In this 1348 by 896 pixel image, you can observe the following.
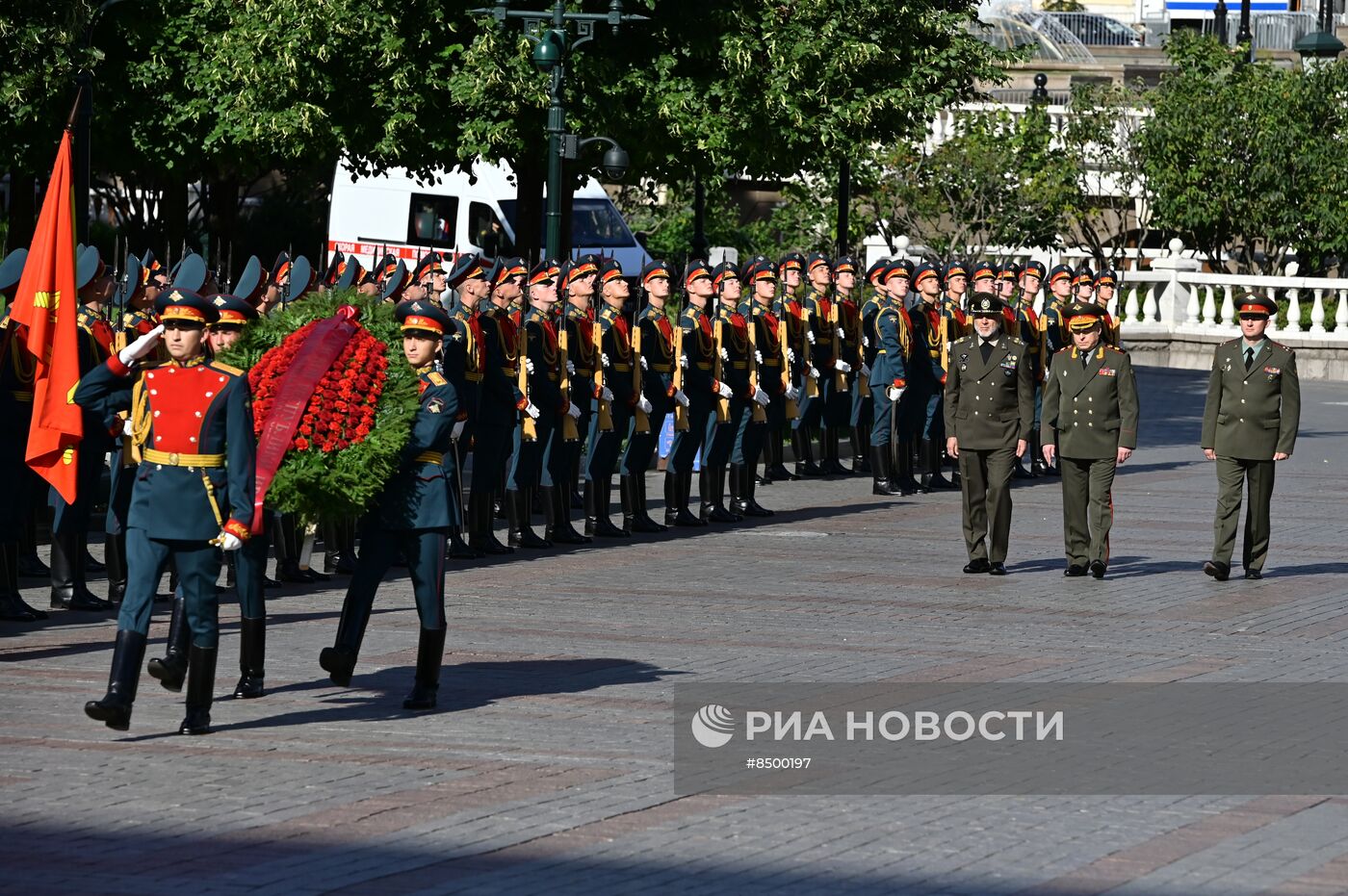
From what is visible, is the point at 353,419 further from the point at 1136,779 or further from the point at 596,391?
the point at 596,391

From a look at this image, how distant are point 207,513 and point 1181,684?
14.7 ft

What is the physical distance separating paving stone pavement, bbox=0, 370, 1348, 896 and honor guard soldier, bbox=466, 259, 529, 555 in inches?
13.7

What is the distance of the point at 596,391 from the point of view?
55.0 ft

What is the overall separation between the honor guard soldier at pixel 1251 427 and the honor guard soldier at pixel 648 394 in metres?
4.03

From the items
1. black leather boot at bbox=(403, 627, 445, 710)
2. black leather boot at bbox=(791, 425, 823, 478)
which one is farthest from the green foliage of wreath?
black leather boot at bbox=(791, 425, 823, 478)

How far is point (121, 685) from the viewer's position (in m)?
9.16

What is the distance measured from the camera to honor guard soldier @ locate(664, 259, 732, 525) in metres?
17.6

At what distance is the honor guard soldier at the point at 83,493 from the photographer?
512 inches

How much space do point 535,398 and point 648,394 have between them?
1.35m

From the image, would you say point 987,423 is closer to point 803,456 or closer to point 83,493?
point 83,493

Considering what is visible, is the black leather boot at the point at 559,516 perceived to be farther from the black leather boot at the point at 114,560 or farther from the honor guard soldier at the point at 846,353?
the honor guard soldier at the point at 846,353

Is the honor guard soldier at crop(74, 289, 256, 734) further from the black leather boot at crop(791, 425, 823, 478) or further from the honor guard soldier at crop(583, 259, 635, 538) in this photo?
the black leather boot at crop(791, 425, 823, 478)

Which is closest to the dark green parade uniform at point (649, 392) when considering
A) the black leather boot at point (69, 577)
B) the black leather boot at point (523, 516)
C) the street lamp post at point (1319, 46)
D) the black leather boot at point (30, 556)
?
the black leather boot at point (523, 516)

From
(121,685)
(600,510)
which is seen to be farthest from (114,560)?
(121,685)
